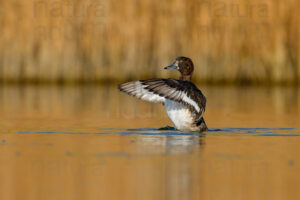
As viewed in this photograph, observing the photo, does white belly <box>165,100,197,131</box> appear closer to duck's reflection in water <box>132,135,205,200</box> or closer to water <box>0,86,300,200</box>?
water <box>0,86,300,200</box>

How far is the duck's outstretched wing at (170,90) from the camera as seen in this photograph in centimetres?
777

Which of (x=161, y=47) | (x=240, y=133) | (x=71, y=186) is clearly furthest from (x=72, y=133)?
(x=161, y=47)

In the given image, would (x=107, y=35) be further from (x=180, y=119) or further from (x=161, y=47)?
(x=180, y=119)

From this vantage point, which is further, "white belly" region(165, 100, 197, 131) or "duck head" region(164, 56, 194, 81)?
"duck head" region(164, 56, 194, 81)

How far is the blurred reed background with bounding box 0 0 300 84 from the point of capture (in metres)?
15.2

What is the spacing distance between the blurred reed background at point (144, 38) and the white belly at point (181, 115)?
22.7 feet

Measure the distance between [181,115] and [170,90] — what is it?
432mm

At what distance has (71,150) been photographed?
646cm

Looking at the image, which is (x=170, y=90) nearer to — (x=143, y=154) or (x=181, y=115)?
(x=181, y=115)

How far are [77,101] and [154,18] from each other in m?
3.43

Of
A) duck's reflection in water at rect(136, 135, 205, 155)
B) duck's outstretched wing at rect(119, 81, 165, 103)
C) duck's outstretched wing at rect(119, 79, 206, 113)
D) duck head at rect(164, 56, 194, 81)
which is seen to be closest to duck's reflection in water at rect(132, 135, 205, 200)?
duck's reflection in water at rect(136, 135, 205, 155)

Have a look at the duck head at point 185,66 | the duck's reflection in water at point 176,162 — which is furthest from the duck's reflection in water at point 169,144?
the duck head at point 185,66

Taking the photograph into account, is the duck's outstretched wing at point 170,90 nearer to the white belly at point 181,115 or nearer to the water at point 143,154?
the white belly at point 181,115

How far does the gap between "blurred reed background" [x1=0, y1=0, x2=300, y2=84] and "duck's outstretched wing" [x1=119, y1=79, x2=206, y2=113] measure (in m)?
7.09
